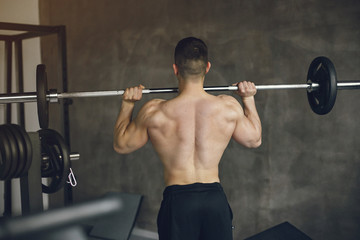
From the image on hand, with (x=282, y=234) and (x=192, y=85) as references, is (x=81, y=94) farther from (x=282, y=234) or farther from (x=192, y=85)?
(x=282, y=234)

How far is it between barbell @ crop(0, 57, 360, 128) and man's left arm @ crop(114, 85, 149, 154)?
0.06 m

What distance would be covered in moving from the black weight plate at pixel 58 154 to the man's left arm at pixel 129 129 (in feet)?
0.88

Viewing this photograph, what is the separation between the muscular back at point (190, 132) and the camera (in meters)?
1.56

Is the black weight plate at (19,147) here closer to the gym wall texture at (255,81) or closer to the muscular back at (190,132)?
the muscular back at (190,132)

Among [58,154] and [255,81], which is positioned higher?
[255,81]

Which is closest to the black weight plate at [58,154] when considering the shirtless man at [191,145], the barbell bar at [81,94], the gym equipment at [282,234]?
the barbell bar at [81,94]

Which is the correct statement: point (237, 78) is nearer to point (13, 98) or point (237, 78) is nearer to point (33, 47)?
point (13, 98)

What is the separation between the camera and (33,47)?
379 centimetres

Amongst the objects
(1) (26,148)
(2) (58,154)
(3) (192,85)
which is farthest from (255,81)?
(1) (26,148)

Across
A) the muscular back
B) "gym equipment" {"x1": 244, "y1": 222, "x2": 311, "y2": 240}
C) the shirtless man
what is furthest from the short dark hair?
"gym equipment" {"x1": 244, "y1": 222, "x2": 311, "y2": 240}

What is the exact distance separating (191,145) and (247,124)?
0.34 m

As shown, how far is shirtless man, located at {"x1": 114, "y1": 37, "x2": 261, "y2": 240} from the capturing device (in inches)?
61.4

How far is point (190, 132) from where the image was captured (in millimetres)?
1554

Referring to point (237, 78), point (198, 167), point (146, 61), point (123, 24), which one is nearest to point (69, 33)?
point (123, 24)
